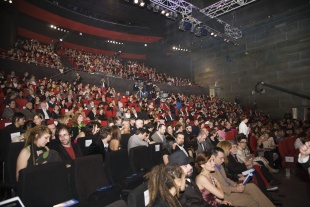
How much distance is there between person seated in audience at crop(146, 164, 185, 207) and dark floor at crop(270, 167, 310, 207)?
3.23m

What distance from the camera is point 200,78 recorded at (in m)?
19.2

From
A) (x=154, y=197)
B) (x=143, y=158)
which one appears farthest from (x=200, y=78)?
(x=154, y=197)

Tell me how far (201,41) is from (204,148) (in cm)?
1521

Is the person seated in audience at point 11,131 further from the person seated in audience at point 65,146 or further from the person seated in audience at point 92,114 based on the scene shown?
the person seated in audience at point 92,114

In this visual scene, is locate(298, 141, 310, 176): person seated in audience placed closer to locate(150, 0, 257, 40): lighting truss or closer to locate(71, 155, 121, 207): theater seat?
locate(71, 155, 121, 207): theater seat

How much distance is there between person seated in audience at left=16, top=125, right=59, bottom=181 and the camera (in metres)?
2.41

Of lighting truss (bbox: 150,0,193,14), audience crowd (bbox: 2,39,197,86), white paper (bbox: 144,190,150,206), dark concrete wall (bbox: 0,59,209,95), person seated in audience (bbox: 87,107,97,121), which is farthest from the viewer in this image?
audience crowd (bbox: 2,39,197,86)

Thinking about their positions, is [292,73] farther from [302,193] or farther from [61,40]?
[61,40]

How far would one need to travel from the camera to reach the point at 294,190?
15.5 ft

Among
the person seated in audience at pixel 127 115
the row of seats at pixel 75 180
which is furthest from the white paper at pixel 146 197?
the person seated in audience at pixel 127 115

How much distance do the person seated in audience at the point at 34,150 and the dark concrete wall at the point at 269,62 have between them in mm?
14621

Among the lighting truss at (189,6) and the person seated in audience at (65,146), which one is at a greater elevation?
the lighting truss at (189,6)

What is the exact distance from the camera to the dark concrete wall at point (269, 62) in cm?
1300

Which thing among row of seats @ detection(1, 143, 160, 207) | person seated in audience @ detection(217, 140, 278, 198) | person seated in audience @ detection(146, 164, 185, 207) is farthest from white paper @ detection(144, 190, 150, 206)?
person seated in audience @ detection(217, 140, 278, 198)
